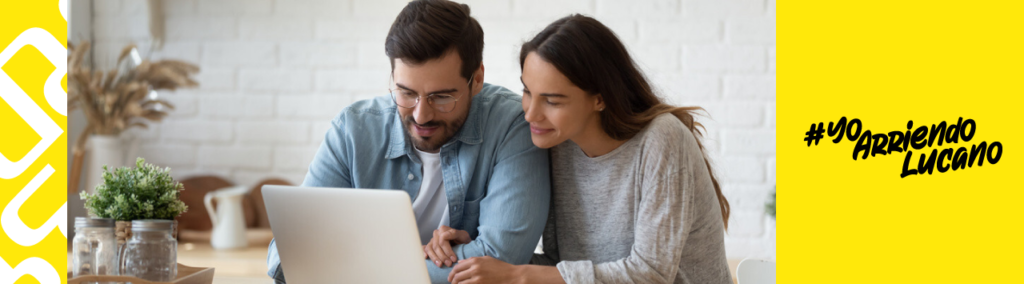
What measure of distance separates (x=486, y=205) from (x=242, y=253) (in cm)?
87

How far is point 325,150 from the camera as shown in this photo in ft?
4.12

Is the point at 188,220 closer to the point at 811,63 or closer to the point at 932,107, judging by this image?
the point at 811,63

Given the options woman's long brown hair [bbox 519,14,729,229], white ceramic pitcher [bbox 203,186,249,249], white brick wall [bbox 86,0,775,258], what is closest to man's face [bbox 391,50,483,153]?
woman's long brown hair [bbox 519,14,729,229]

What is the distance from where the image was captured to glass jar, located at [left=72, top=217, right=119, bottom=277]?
3.56ft

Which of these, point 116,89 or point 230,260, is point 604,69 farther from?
point 116,89

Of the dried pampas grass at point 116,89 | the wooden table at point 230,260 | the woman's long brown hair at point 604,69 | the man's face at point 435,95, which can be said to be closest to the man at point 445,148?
the man's face at point 435,95

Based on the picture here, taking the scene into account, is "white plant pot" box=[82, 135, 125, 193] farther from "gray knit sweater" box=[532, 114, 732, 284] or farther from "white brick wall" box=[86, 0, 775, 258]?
"gray knit sweater" box=[532, 114, 732, 284]

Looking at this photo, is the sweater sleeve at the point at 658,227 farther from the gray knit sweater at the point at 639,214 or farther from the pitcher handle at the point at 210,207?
the pitcher handle at the point at 210,207

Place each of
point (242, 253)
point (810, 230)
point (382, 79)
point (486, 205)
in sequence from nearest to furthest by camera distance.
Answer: point (486, 205) → point (810, 230) → point (242, 253) → point (382, 79)

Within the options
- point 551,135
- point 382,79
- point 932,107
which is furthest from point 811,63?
point 382,79

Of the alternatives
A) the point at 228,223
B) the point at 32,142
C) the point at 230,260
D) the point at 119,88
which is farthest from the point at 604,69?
the point at 119,88

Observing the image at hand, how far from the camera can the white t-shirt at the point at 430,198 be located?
49.6 inches

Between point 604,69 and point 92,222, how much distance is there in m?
0.75

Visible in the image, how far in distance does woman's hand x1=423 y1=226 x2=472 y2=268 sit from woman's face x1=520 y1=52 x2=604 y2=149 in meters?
0.19
